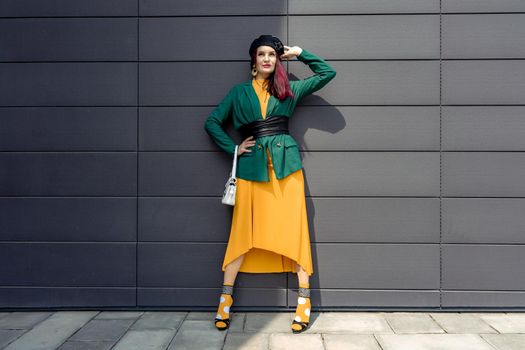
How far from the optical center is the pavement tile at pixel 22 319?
2.87 m

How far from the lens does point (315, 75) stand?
300cm

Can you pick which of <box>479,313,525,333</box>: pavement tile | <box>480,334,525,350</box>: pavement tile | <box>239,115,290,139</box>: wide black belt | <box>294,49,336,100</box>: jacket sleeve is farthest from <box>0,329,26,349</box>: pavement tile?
<box>479,313,525,333</box>: pavement tile

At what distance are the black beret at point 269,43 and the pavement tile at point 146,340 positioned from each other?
196cm

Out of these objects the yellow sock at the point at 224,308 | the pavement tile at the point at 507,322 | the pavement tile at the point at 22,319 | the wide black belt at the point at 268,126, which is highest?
the wide black belt at the point at 268,126

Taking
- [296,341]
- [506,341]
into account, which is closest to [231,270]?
[296,341]

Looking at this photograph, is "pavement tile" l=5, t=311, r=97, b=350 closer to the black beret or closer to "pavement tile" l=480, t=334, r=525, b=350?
the black beret

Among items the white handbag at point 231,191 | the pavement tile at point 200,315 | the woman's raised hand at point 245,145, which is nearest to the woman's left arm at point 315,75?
the woman's raised hand at point 245,145

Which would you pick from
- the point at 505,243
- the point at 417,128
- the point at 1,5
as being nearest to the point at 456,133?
the point at 417,128

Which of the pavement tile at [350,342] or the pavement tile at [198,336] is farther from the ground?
the pavement tile at [350,342]

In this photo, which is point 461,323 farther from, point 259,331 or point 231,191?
point 231,191

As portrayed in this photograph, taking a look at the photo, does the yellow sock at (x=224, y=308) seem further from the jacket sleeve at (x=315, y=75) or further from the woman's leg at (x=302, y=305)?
the jacket sleeve at (x=315, y=75)

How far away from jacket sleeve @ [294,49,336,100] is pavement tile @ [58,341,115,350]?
1999 mm

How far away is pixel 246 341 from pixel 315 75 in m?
1.82

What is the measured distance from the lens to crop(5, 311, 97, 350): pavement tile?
2.55 metres
